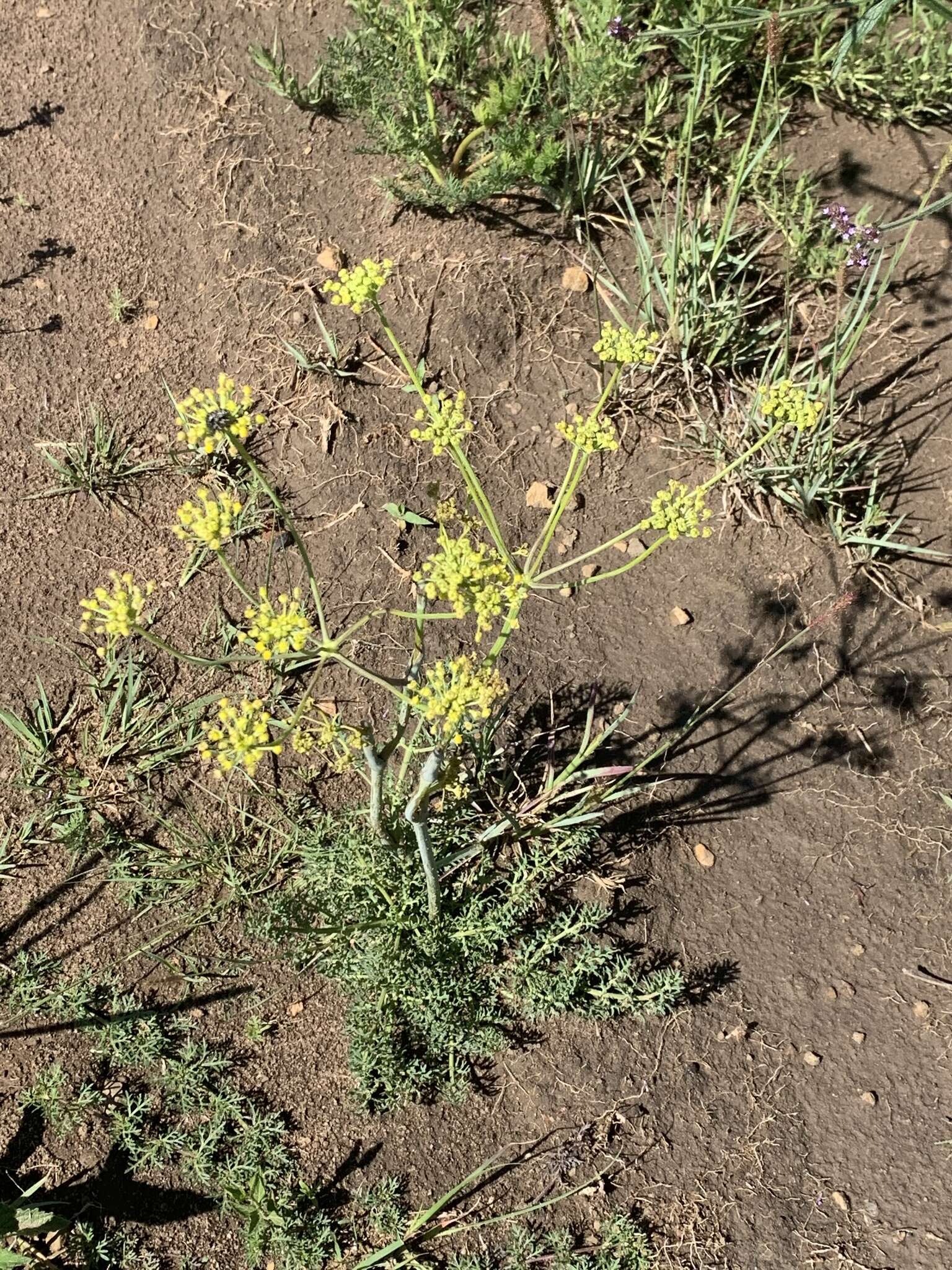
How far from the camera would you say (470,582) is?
5.07ft

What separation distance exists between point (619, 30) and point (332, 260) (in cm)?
122

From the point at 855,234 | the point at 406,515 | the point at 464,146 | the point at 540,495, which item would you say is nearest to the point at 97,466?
the point at 406,515

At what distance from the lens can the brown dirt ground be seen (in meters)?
2.46

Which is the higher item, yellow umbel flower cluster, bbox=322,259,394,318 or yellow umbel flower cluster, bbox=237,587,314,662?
yellow umbel flower cluster, bbox=322,259,394,318

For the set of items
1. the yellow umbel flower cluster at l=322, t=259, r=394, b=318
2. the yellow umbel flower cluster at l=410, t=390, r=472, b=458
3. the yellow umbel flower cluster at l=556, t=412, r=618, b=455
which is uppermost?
the yellow umbel flower cluster at l=322, t=259, r=394, b=318

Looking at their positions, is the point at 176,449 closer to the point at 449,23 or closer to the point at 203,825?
the point at 203,825

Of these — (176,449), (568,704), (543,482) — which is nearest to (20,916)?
(176,449)

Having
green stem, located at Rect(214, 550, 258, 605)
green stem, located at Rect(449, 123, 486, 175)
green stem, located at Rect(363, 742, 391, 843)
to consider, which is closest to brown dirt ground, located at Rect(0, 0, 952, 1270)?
green stem, located at Rect(449, 123, 486, 175)

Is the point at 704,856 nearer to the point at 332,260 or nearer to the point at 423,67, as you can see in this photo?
the point at 332,260

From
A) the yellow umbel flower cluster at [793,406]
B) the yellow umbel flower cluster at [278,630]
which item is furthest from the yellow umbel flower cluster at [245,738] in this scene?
the yellow umbel flower cluster at [793,406]

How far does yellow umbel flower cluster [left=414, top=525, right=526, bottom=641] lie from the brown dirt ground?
125cm

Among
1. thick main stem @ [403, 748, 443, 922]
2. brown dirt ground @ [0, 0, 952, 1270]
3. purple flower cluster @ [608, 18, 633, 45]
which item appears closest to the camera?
thick main stem @ [403, 748, 443, 922]

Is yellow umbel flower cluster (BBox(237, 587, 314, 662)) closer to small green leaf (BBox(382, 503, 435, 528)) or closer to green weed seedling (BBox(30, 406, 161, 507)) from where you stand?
small green leaf (BBox(382, 503, 435, 528))

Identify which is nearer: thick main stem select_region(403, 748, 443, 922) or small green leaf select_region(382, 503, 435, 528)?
thick main stem select_region(403, 748, 443, 922)
